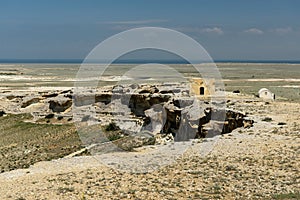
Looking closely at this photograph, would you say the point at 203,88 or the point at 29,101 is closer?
the point at 203,88

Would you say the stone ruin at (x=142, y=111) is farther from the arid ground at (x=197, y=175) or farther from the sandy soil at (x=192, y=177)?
the sandy soil at (x=192, y=177)

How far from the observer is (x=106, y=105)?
36.1 m

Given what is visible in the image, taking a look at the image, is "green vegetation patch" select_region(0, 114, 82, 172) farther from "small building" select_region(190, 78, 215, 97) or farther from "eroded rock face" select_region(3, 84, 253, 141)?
"small building" select_region(190, 78, 215, 97)

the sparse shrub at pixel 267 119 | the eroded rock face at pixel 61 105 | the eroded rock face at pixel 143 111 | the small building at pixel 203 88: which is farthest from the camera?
the eroded rock face at pixel 61 105

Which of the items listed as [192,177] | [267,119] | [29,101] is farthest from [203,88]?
[192,177]

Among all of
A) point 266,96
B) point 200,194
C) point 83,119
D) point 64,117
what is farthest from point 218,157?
point 266,96

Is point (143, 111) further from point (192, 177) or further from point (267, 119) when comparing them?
point (192, 177)

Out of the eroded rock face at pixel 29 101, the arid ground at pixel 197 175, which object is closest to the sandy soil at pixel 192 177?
the arid ground at pixel 197 175

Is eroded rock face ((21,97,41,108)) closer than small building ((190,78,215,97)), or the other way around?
small building ((190,78,215,97))

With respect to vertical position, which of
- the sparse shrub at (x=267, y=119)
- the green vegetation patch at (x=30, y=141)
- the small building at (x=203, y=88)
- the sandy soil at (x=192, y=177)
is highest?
the small building at (x=203, y=88)

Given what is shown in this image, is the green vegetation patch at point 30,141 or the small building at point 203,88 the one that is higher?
the small building at point 203,88

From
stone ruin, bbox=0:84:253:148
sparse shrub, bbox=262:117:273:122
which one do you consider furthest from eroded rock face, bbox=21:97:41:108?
sparse shrub, bbox=262:117:273:122

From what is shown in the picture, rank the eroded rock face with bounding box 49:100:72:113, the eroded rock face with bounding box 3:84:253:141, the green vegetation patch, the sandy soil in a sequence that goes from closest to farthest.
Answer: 1. the sandy soil
2. the green vegetation patch
3. the eroded rock face with bounding box 3:84:253:141
4. the eroded rock face with bounding box 49:100:72:113

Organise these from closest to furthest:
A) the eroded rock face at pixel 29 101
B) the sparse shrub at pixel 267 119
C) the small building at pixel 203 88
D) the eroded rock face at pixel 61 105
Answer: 1. the sparse shrub at pixel 267 119
2. the small building at pixel 203 88
3. the eroded rock face at pixel 61 105
4. the eroded rock face at pixel 29 101
